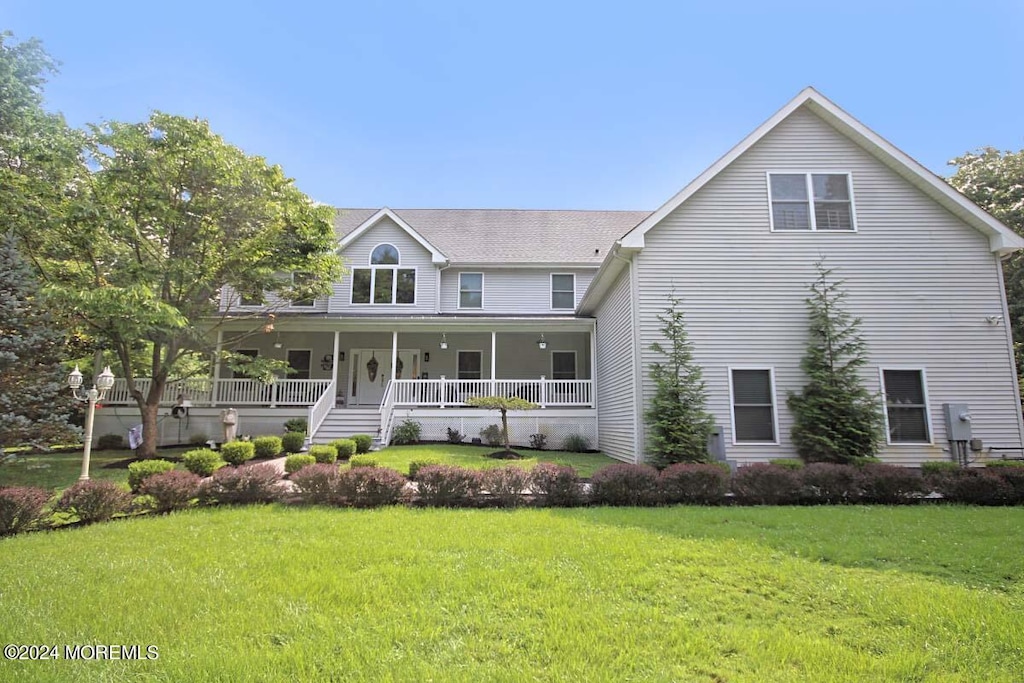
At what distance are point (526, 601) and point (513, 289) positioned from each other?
15.1 metres

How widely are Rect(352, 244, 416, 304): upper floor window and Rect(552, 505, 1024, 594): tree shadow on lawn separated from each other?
488 inches

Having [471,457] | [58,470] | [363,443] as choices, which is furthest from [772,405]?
[58,470]

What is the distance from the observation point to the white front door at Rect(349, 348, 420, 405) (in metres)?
17.7

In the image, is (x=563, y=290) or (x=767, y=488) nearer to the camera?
(x=767, y=488)

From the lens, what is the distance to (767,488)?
7.37 metres

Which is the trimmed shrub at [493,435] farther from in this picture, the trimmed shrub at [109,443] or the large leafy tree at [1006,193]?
the large leafy tree at [1006,193]

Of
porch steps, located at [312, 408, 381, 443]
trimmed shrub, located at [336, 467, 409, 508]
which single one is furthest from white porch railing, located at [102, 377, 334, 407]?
trimmed shrub, located at [336, 467, 409, 508]

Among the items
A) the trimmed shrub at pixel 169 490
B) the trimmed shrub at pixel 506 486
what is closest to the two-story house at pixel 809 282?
the trimmed shrub at pixel 506 486

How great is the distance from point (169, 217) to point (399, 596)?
1202 centimetres

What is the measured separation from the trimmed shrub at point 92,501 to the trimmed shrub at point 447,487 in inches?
156

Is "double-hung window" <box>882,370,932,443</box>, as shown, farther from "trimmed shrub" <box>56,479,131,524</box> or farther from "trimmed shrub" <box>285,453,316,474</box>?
"trimmed shrub" <box>56,479,131,524</box>

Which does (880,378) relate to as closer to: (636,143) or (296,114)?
(636,143)

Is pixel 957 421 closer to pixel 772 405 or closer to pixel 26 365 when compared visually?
pixel 772 405

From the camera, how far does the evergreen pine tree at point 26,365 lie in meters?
7.05
